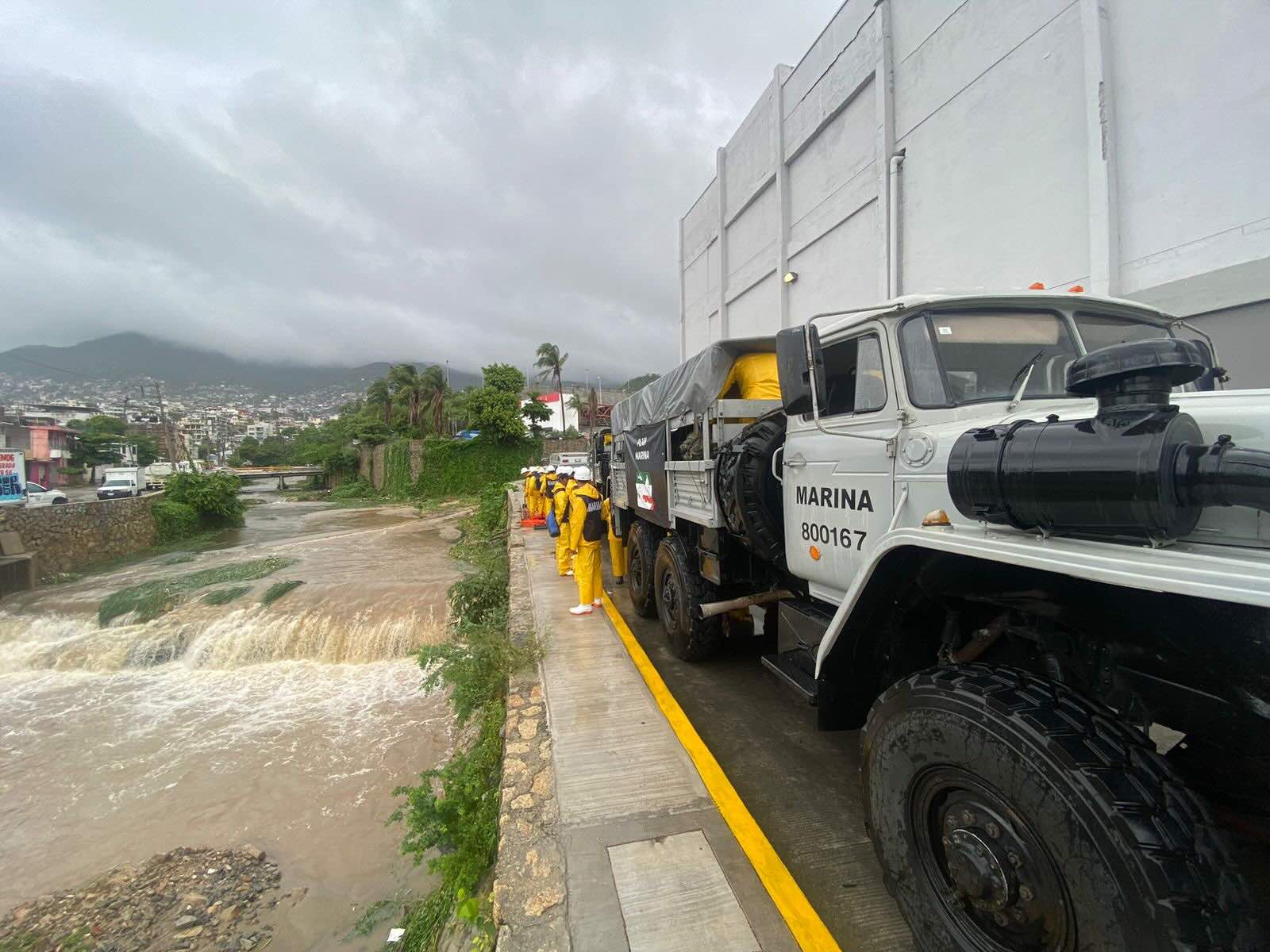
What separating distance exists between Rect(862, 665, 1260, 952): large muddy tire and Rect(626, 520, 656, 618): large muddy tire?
4213 millimetres

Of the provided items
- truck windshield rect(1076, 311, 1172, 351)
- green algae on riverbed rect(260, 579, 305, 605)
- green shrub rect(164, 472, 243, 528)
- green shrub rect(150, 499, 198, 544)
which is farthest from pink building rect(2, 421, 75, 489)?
truck windshield rect(1076, 311, 1172, 351)

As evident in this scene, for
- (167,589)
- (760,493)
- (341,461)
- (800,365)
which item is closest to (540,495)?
(167,589)

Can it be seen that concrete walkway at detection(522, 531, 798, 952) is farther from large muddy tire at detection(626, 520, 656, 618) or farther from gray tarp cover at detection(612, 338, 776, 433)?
gray tarp cover at detection(612, 338, 776, 433)

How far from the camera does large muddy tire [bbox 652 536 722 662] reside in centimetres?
477

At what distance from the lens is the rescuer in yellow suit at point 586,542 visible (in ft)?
21.4

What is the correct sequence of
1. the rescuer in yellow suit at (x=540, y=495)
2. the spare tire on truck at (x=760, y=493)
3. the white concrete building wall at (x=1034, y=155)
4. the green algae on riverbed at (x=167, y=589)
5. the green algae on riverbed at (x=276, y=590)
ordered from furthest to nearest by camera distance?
the rescuer in yellow suit at (x=540, y=495) → the green algae on riverbed at (x=167, y=589) → the green algae on riverbed at (x=276, y=590) → the white concrete building wall at (x=1034, y=155) → the spare tire on truck at (x=760, y=493)

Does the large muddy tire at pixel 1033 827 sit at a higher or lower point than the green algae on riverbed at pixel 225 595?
higher

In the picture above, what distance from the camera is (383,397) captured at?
169 ft

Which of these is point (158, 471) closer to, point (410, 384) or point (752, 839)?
point (410, 384)

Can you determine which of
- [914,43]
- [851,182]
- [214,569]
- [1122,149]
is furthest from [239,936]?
[214,569]

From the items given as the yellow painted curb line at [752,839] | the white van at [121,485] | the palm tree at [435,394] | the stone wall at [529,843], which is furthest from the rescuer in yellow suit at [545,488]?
the palm tree at [435,394]

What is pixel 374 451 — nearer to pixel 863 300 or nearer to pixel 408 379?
pixel 408 379

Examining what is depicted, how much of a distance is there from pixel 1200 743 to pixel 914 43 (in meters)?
10.1

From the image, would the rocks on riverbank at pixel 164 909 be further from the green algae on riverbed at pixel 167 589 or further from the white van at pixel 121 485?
the white van at pixel 121 485
